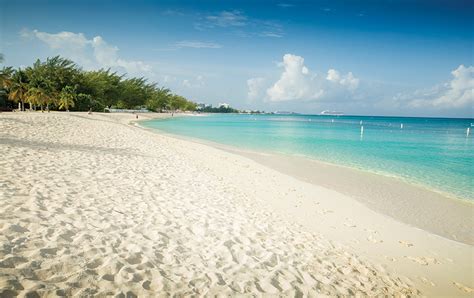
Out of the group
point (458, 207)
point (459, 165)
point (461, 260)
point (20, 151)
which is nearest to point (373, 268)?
point (461, 260)

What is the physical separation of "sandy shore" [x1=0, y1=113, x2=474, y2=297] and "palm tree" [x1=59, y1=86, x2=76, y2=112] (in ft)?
182

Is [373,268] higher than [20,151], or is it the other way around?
[20,151]

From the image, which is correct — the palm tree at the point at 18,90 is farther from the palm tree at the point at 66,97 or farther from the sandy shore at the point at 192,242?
the sandy shore at the point at 192,242

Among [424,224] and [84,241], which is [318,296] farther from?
[424,224]

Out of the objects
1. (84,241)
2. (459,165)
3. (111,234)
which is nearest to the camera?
(84,241)

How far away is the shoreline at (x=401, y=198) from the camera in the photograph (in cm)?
732

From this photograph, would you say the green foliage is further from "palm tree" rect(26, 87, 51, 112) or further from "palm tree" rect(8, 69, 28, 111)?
"palm tree" rect(8, 69, 28, 111)

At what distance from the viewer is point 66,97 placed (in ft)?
183

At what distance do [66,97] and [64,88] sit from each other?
3.21 metres

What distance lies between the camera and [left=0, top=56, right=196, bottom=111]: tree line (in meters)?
48.4

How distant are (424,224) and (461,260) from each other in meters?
2.02

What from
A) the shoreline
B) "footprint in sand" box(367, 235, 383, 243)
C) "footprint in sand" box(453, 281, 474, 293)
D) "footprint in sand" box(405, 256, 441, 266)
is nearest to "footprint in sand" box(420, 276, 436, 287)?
"footprint in sand" box(453, 281, 474, 293)

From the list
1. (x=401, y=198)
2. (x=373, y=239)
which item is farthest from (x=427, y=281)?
(x=401, y=198)

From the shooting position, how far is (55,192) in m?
5.96
